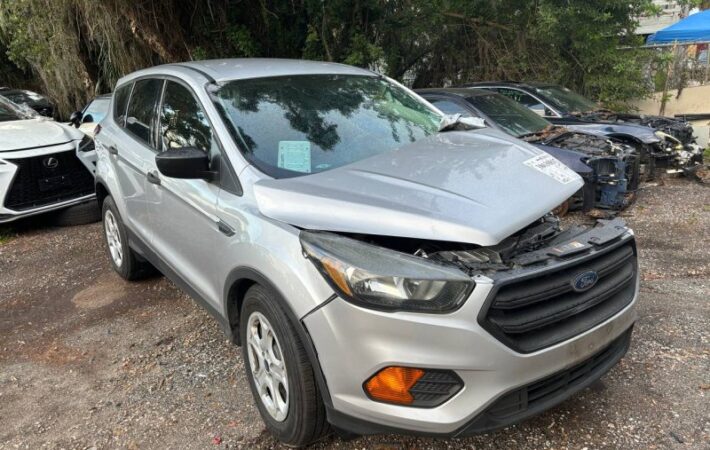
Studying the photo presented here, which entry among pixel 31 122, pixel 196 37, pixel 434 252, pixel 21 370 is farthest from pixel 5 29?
pixel 434 252

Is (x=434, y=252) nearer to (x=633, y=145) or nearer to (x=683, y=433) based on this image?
(x=683, y=433)

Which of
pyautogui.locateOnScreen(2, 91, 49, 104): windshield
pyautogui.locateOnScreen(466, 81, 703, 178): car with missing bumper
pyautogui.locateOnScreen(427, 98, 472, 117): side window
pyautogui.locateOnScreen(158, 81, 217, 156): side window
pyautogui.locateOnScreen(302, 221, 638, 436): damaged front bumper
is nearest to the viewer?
pyautogui.locateOnScreen(302, 221, 638, 436): damaged front bumper

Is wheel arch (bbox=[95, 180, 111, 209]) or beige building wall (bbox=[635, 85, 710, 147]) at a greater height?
wheel arch (bbox=[95, 180, 111, 209])

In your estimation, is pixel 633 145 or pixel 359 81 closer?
pixel 359 81

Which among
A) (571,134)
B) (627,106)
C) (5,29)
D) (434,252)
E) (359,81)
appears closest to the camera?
(434,252)

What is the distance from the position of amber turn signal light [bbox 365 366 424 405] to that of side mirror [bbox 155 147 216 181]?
1.44 metres

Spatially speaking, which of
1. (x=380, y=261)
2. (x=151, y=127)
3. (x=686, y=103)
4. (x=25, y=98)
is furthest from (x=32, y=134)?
(x=686, y=103)

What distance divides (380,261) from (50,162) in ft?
19.3

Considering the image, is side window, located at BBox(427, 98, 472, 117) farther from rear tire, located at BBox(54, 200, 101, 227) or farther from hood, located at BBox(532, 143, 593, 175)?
rear tire, located at BBox(54, 200, 101, 227)

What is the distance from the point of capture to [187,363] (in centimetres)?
361

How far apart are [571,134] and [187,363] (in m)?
5.25

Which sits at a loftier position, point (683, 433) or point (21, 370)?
point (683, 433)

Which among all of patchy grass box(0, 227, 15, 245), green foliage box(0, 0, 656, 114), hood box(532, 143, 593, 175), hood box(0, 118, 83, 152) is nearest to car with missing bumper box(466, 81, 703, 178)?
hood box(532, 143, 593, 175)

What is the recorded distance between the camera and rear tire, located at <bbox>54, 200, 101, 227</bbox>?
22.9 ft
